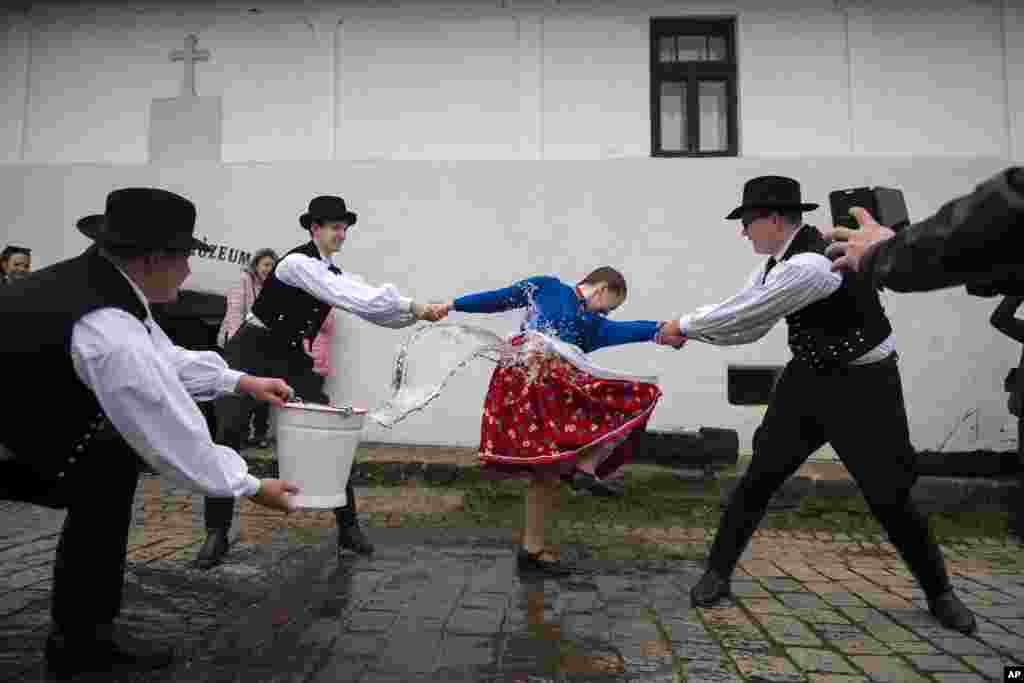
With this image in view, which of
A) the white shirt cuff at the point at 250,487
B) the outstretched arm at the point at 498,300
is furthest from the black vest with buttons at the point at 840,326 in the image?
the white shirt cuff at the point at 250,487

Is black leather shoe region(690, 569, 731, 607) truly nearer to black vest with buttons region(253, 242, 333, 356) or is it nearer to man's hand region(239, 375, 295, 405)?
man's hand region(239, 375, 295, 405)

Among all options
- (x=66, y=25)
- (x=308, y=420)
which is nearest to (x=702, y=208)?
(x=308, y=420)

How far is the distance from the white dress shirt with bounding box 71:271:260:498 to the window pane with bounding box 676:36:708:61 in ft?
24.2

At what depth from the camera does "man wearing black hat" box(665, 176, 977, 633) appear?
3.15 meters

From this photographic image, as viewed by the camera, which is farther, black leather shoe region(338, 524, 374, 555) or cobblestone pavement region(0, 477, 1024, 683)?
black leather shoe region(338, 524, 374, 555)

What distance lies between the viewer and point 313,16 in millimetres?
8148

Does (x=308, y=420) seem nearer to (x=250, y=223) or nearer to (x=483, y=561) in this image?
(x=483, y=561)

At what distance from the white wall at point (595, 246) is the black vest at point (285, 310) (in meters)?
3.32

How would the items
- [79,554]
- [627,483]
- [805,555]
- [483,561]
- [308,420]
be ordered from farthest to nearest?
[627,483]
[805,555]
[483,561]
[308,420]
[79,554]

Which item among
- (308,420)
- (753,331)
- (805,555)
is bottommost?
(805,555)

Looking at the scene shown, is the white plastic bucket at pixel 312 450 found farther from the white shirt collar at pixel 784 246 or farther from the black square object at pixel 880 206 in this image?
the black square object at pixel 880 206

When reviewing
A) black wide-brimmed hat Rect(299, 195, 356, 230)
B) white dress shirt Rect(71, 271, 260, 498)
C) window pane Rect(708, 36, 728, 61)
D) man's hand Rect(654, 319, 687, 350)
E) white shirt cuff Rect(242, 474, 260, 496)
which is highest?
window pane Rect(708, 36, 728, 61)

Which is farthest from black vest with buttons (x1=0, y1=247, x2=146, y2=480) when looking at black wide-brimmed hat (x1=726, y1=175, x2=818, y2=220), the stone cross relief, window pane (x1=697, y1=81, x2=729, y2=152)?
window pane (x1=697, y1=81, x2=729, y2=152)

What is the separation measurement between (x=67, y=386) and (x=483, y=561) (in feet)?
8.31
